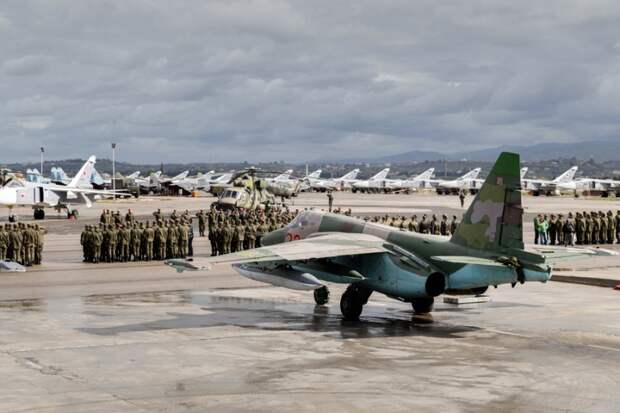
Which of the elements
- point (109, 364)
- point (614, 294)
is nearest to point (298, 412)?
point (109, 364)

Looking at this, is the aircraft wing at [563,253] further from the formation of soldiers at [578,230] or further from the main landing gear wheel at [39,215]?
the main landing gear wheel at [39,215]

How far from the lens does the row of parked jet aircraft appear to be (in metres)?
52.4

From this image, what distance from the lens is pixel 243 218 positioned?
3491 cm

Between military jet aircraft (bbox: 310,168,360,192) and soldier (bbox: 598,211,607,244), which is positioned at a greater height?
military jet aircraft (bbox: 310,168,360,192)

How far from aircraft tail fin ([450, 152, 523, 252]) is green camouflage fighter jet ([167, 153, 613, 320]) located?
19 millimetres

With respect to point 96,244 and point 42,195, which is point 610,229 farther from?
point 42,195

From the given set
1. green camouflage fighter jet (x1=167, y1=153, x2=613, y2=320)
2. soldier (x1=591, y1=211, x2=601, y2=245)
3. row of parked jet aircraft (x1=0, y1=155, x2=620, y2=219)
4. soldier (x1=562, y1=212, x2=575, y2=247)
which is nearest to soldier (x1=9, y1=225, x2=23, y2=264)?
green camouflage fighter jet (x1=167, y1=153, x2=613, y2=320)

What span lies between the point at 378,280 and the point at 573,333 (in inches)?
157

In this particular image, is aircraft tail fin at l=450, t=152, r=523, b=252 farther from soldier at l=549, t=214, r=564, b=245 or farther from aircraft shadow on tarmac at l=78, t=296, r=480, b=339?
soldier at l=549, t=214, r=564, b=245

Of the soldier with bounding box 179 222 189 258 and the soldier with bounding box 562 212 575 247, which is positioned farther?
the soldier with bounding box 562 212 575 247

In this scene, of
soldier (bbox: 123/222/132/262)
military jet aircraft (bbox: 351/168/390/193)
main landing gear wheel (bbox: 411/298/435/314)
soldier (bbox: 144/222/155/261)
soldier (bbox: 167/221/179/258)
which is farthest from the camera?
military jet aircraft (bbox: 351/168/390/193)

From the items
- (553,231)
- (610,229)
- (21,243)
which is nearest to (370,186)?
(610,229)

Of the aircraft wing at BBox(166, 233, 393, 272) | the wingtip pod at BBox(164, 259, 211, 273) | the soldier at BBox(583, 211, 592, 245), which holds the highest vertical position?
the aircraft wing at BBox(166, 233, 393, 272)

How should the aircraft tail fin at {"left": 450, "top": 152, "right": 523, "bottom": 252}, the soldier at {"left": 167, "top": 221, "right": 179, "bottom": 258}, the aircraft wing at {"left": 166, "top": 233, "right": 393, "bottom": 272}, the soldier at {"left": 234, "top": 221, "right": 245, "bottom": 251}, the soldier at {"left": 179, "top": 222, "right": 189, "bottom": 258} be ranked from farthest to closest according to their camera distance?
the soldier at {"left": 234, "top": 221, "right": 245, "bottom": 251}, the soldier at {"left": 179, "top": 222, "right": 189, "bottom": 258}, the soldier at {"left": 167, "top": 221, "right": 179, "bottom": 258}, the aircraft tail fin at {"left": 450, "top": 152, "right": 523, "bottom": 252}, the aircraft wing at {"left": 166, "top": 233, "right": 393, "bottom": 272}
